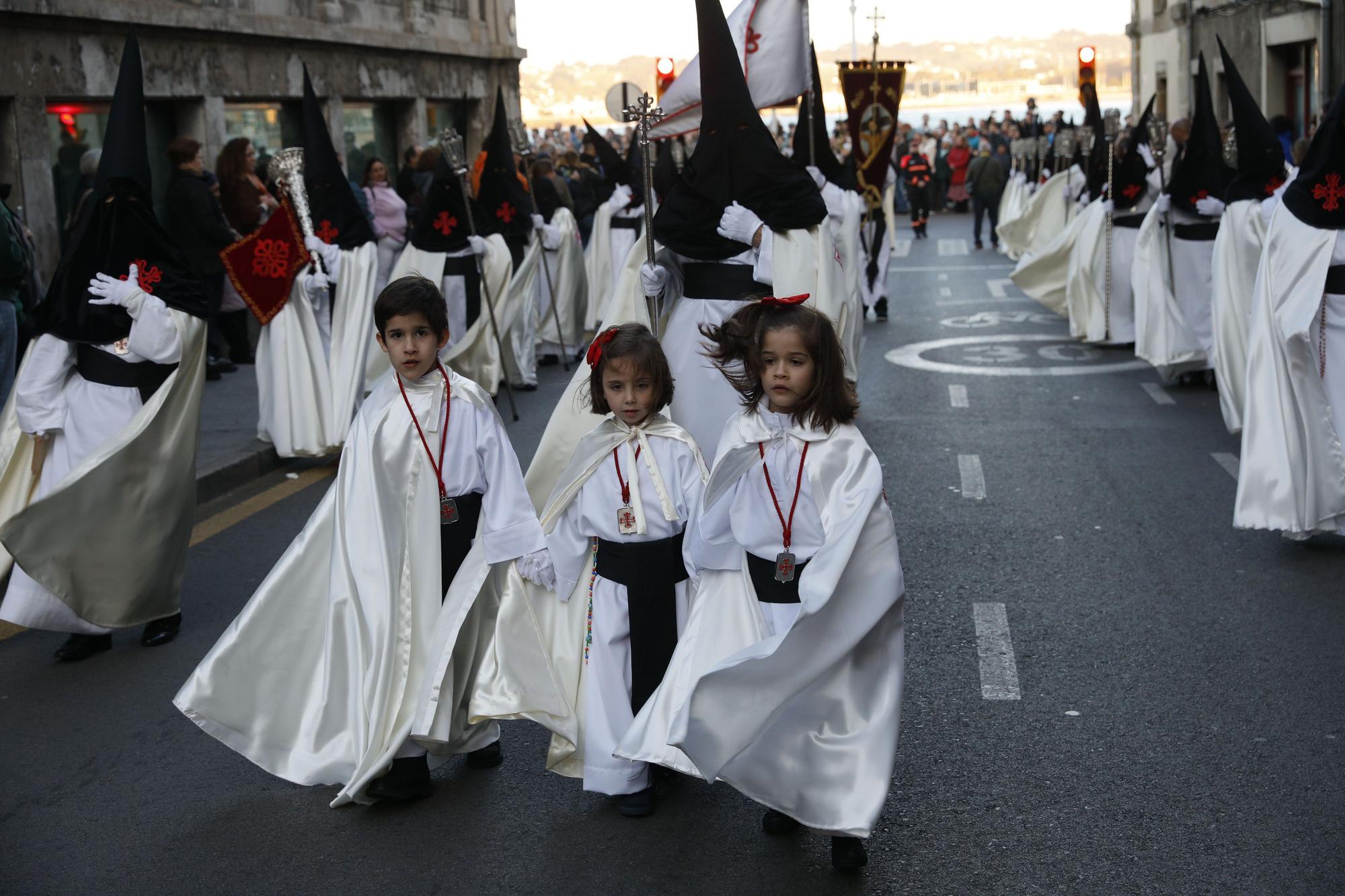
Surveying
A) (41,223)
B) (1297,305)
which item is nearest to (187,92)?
(41,223)

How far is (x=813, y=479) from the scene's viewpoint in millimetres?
4059

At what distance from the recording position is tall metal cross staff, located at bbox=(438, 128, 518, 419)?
11172 mm

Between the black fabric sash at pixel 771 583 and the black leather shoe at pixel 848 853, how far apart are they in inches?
24.4

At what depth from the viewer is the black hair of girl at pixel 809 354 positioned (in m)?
4.07

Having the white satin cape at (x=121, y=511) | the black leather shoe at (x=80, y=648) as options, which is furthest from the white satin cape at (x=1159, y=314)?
the black leather shoe at (x=80, y=648)

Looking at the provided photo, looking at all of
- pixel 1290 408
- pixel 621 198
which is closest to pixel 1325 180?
pixel 1290 408

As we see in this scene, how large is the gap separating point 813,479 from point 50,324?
11.9ft

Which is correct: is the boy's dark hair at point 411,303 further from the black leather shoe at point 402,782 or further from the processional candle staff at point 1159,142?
the processional candle staff at point 1159,142

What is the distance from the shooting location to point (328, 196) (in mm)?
10445

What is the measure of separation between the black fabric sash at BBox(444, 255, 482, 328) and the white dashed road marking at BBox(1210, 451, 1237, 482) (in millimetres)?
5386

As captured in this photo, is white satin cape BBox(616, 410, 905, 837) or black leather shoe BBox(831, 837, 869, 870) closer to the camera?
white satin cape BBox(616, 410, 905, 837)

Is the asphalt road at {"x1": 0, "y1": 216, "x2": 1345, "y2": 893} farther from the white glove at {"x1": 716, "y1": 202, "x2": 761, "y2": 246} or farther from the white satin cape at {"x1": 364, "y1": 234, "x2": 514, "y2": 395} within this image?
the white satin cape at {"x1": 364, "y1": 234, "x2": 514, "y2": 395}

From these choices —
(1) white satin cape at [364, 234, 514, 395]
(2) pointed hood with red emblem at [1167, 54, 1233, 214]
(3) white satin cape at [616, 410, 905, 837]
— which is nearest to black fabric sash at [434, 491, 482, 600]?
(3) white satin cape at [616, 410, 905, 837]

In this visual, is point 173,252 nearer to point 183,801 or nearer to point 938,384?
point 183,801
